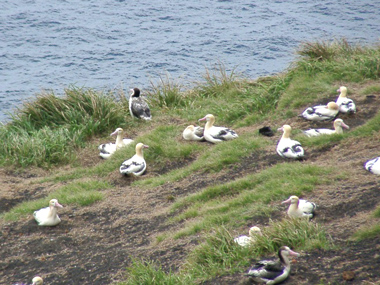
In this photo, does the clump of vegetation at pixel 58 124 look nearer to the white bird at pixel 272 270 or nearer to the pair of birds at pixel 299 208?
the pair of birds at pixel 299 208

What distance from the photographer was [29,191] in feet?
36.9

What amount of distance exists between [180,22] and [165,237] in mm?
27033

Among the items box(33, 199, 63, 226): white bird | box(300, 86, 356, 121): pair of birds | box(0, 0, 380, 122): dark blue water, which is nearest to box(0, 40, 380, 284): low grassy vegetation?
box(33, 199, 63, 226): white bird

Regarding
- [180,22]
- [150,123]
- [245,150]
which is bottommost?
[180,22]

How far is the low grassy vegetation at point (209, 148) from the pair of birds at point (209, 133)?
210 mm

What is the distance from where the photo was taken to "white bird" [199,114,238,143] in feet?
39.2

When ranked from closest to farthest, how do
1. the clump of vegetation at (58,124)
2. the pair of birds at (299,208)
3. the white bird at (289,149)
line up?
the pair of birds at (299,208)
the white bird at (289,149)
the clump of vegetation at (58,124)

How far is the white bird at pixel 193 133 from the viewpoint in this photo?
12.3 m

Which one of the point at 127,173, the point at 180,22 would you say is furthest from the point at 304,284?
the point at 180,22

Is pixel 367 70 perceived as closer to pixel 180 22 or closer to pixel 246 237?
pixel 246 237

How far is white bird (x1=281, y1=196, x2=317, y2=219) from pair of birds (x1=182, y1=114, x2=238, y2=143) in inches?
161

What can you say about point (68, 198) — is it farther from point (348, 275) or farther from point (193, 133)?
point (348, 275)

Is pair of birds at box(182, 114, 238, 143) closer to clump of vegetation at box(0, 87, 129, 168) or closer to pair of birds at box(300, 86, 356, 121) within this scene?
pair of birds at box(300, 86, 356, 121)

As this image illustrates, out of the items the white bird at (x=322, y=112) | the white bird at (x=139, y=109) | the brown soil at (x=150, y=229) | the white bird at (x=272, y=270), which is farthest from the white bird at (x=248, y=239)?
the white bird at (x=139, y=109)
